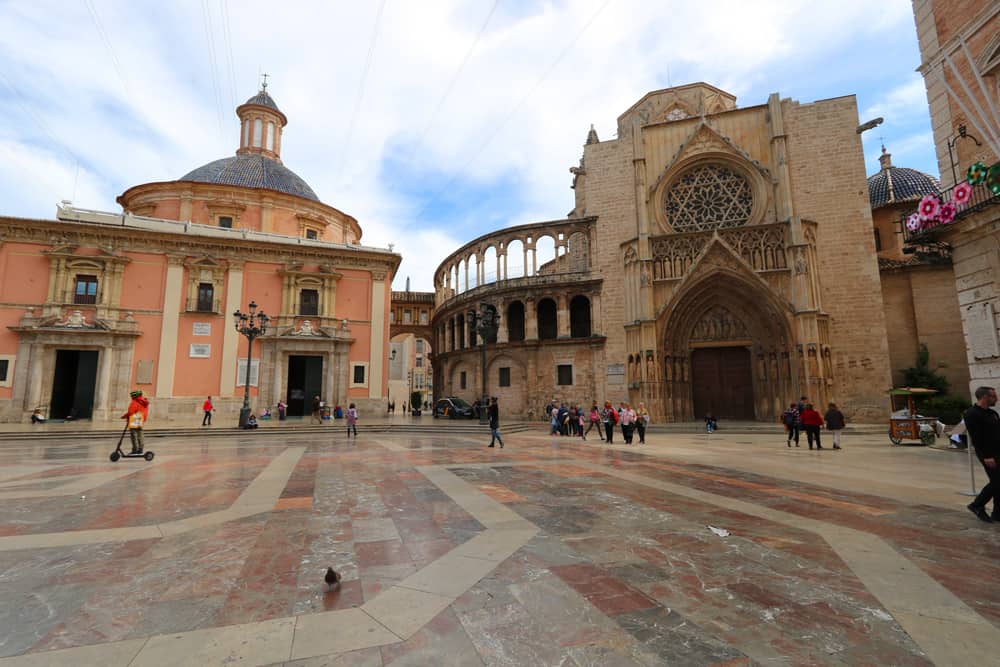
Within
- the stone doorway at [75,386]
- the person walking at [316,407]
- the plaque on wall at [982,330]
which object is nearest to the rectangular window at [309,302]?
the person walking at [316,407]

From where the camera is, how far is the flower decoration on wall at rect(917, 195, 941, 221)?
11982mm

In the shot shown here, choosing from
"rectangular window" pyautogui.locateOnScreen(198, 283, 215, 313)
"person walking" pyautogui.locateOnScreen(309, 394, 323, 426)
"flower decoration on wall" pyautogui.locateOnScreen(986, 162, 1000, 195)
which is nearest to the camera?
"flower decoration on wall" pyautogui.locateOnScreen(986, 162, 1000, 195)

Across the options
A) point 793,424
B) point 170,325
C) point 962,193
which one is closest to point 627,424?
point 793,424

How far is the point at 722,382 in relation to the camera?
24.6 metres

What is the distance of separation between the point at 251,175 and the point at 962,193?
116 feet

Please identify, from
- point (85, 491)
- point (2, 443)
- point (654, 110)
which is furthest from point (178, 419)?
point (654, 110)

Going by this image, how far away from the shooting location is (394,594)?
308cm

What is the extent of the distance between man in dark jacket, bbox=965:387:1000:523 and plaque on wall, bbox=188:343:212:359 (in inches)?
1070

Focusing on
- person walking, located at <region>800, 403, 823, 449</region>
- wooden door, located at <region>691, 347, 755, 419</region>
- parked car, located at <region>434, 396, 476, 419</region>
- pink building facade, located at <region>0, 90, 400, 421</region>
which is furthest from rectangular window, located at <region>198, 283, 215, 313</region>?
person walking, located at <region>800, 403, 823, 449</region>

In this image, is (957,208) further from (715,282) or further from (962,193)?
(715,282)

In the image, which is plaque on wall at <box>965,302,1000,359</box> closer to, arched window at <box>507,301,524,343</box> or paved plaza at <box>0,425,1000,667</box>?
paved plaza at <box>0,425,1000,667</box>

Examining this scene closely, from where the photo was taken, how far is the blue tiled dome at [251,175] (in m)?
29.8

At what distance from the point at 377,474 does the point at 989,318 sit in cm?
1509

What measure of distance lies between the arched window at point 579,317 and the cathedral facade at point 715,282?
3.8 inches
